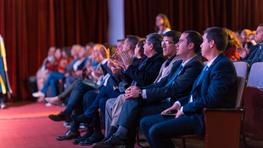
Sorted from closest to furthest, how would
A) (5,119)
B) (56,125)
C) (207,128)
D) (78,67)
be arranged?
(207,128) < (56,125) < (5,119) < (78,67)

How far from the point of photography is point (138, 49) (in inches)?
187

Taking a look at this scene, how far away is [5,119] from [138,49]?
2.88 m

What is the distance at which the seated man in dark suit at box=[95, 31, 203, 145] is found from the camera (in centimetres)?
373

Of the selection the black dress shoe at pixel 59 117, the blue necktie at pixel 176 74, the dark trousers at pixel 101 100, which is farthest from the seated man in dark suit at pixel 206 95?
the black dress shoe at pixel 59 117

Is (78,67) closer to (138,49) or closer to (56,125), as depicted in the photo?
(56,125)

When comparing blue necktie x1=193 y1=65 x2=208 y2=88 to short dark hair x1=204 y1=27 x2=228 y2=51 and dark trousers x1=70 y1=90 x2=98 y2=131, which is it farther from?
dark trousers x1=70 y1=90 x2=98 y2=131

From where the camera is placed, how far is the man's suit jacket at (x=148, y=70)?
4.23 metres

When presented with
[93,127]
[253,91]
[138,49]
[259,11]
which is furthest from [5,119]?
[259,11]

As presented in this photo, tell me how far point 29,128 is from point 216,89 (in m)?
3.26

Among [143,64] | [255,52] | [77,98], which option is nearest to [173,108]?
[143,64]

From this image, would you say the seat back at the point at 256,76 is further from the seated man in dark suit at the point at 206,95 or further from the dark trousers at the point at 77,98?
the dark trousers at the point at 77,98

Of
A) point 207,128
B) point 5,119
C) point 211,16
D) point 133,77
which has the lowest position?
point 5,119

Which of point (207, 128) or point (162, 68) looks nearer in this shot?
point (207, 128)

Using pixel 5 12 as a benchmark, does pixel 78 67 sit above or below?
below
